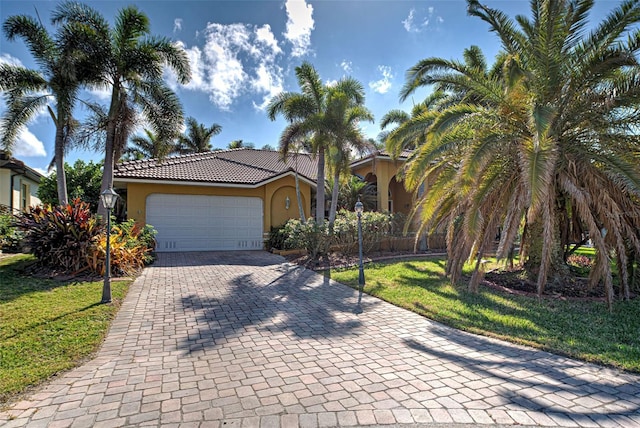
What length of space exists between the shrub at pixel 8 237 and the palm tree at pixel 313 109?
39.2 feet

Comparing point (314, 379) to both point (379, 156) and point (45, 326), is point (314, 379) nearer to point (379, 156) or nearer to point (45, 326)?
point (45, 326)

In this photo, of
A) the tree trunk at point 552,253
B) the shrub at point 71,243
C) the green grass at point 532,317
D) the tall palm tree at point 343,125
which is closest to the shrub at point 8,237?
the shrub at point 71,243

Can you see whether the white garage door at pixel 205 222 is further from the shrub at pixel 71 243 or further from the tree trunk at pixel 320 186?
the shrub at pixel 71 243

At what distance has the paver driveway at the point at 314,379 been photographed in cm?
312

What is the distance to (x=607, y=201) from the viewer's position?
709 cm

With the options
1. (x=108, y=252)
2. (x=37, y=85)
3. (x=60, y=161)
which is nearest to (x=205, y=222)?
(x=60, y=161)

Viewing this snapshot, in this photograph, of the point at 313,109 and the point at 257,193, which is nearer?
the point at 313,109

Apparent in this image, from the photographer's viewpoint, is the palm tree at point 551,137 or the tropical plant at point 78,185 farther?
the tropical plant at point 78,185

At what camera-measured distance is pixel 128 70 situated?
1184 centimetres

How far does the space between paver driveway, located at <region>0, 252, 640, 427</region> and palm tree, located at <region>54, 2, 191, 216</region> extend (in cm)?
865

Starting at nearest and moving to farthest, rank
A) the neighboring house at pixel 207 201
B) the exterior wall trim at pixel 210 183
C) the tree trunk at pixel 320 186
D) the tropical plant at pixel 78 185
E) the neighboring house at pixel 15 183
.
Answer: the tree trunk at pixel 320 186, the exterior wall trim at pixel 210 183, the neighboring house at pixel 207 201, the neighboring house at pixel 15 183, the tropical plant at pixel 78 185

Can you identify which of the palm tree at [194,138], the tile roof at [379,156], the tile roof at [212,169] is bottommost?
the tile roof at [212,169]

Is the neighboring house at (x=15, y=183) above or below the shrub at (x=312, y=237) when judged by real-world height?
above

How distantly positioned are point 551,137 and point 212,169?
1477 centimetres
